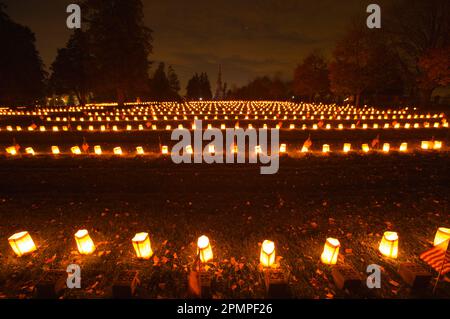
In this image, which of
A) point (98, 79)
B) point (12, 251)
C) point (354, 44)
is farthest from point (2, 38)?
point (354, 44)

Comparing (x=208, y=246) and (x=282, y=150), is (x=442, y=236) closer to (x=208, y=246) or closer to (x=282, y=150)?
(x=208, y=246)

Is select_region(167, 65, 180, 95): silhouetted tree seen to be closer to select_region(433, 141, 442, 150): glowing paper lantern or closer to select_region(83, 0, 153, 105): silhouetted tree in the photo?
select_region(83, 0, 153, 105): silhouetted tree

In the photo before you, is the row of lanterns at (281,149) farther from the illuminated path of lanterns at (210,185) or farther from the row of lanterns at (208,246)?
the row of lanterns at (208,246)

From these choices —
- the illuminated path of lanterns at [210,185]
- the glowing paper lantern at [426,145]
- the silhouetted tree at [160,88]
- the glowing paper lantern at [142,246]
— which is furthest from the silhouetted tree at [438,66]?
the silhouetted tree at [160,88]

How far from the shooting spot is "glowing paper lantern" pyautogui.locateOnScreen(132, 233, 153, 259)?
4926mm

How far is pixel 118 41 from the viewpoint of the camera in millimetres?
30844

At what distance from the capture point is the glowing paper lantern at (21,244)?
199 inches

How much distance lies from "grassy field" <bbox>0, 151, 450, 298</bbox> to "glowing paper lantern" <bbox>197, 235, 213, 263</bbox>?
0.64ft

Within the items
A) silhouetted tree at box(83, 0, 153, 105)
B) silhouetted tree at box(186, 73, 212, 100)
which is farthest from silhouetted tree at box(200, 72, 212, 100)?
silhouetted tree at box(83, 0, 153, 105)

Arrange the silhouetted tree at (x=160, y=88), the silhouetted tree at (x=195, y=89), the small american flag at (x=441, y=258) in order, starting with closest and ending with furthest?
1. the small american flag at (x=441, y=258)
2. the silhouetted tree at (x=160, y=88)
3. the silhouetted tree at (x=195, y=89)

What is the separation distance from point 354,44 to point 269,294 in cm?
3833

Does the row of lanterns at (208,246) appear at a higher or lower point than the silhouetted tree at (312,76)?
lower
